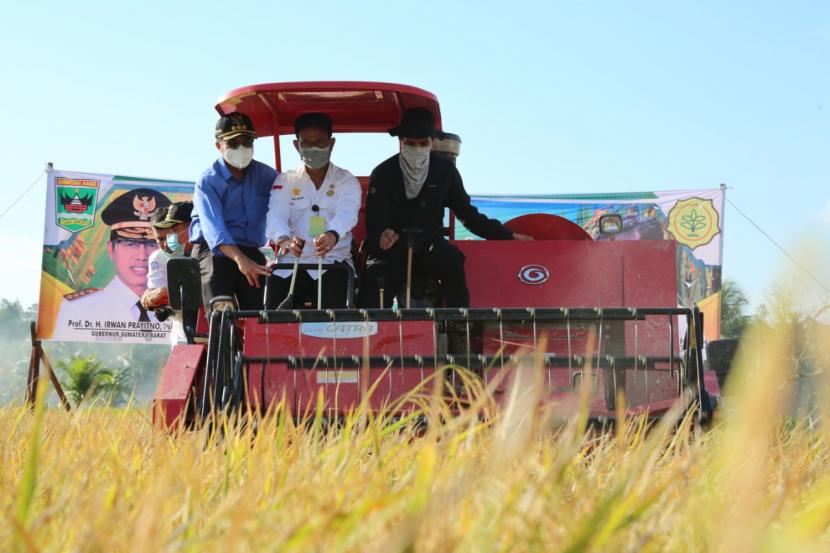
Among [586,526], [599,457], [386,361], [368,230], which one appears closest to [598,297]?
[368,230]

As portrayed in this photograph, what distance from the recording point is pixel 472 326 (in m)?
6.25

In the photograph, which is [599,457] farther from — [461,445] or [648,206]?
[648,206]

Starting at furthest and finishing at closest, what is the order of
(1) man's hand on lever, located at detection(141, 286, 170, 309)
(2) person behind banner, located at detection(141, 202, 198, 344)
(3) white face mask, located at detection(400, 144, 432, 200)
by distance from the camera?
(2) person behind banner, located at detection(141, 202, 198, 344), (1) man's hand on lever, located at detection(141, 286, 170, 309), (3) white face mask, located at detection(400, 144, 432, 200)

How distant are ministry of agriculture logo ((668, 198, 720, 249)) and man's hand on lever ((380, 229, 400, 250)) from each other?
32.2 feet

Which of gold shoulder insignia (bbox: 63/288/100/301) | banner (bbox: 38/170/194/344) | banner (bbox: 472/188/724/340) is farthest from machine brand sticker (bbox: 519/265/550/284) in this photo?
gold shoulder insignia (bbox: 63/288/100/301)

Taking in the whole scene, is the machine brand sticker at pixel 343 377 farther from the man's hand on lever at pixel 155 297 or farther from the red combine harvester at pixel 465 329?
the man's hand on lever at pixel 155 297

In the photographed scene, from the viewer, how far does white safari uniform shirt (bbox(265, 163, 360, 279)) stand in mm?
6449

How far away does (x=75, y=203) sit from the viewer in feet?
52.6

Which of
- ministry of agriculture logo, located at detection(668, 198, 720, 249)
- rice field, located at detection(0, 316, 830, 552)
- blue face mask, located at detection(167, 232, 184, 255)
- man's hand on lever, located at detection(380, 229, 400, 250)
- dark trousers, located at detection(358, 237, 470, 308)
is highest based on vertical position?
ministry of agriculture logo, located at detection(668, 198, 720, 249)

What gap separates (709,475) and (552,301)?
4227mm

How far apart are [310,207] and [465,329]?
119 centimetres

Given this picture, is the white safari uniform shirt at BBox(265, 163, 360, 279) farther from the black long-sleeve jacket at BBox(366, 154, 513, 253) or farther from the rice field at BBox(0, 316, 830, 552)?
the rice field at BBox(0, 316, 830, 552)

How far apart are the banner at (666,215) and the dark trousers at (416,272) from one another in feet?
29.7

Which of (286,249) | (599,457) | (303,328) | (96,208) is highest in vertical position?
(96,208)
